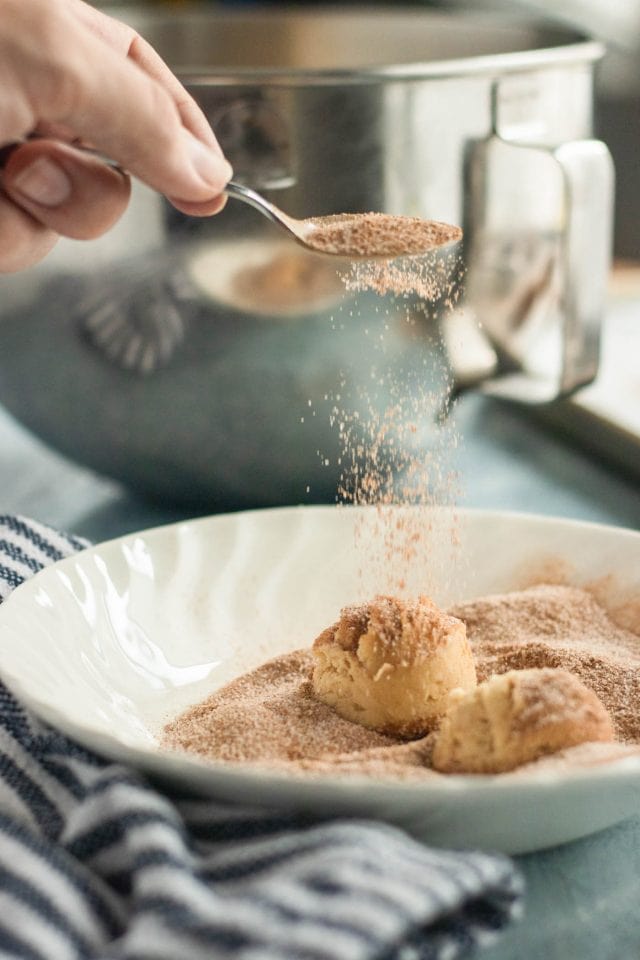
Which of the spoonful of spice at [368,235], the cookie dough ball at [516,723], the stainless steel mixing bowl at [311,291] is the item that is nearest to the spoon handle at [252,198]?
the spoonful of spice at [368,235]

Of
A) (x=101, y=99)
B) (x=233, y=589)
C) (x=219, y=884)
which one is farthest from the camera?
(x=233, y=589)

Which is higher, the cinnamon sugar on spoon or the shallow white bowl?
the cinnamon sugar on spoon

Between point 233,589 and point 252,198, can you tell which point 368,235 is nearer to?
point 252,198

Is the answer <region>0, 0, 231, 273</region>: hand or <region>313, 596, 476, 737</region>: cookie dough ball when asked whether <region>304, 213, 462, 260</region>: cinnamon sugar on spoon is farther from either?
<region>313, 596, 476, 737</region>: cookie dough ball

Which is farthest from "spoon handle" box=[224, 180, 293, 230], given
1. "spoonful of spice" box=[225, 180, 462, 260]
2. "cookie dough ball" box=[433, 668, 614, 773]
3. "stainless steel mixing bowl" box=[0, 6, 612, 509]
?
"cookie dough ball" box=[433, 668, 614, 773]


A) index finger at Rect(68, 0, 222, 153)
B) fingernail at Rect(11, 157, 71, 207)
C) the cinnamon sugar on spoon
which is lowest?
the cinnamon sugar on spoon

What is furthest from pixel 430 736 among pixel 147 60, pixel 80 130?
pixel 147 60
